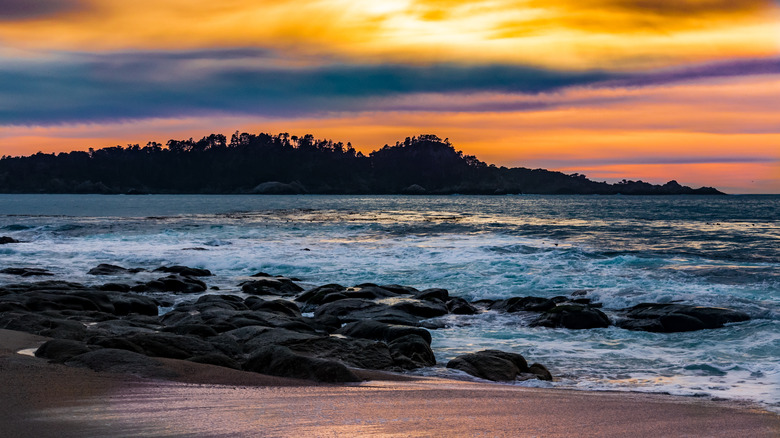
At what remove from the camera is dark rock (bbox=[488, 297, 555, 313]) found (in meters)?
15.4

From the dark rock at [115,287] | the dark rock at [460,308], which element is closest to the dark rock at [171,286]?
the dark rock at [115,287]

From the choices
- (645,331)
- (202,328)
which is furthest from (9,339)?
(645,331)

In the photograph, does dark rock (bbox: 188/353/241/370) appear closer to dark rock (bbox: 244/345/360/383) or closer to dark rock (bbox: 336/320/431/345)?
dark rock (bbox: 244/345/360/383)

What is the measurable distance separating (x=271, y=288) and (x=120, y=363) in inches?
472

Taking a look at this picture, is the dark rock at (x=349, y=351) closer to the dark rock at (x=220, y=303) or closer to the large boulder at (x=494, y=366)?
the large boulder at (x=494, y=366)

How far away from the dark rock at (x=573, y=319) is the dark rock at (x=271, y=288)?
8.45 metres

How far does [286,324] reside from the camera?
1194 centimetres

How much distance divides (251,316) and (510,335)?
5150mm

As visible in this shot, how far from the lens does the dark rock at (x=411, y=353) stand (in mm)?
9484

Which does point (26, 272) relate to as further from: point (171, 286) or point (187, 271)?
point (171, 286)

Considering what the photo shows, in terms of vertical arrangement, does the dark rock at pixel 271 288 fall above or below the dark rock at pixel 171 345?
below

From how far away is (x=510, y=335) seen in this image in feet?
41.8

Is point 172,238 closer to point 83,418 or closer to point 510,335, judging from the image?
point 510,335

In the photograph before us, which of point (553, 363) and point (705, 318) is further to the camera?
point (705, 318)
